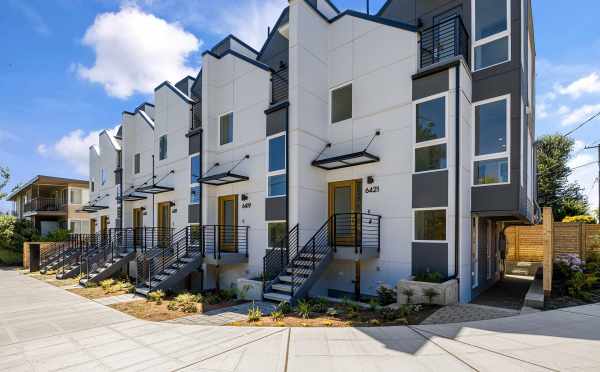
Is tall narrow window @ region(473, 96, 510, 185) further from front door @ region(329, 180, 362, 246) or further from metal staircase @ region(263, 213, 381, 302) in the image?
front door @ region(329, 180, 362, 246)

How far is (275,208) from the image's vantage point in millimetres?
11383

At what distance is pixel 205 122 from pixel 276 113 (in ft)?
12.7

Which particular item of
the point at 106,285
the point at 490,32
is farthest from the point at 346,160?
the point at 106,285

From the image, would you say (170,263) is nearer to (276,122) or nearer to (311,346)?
(276,122)

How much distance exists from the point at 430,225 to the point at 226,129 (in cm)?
903

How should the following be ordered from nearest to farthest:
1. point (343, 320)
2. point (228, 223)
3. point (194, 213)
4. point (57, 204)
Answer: point (343, 320)
point (228, 223)
point (194, 213)
point (57, 204)

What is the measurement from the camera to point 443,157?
362 inches

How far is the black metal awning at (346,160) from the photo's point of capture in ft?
33.2

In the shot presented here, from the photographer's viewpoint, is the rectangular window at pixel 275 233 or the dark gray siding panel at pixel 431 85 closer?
the dark gray siding panel at pixel 431 85

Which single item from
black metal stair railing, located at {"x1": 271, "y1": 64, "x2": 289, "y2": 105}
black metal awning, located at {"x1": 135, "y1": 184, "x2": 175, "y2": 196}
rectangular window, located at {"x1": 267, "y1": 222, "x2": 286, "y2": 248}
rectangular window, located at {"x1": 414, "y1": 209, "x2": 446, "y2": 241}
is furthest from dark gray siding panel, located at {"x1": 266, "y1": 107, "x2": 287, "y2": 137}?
black metal awning, located at {"x1": 135, "y1": 184, "x2": 175, "y2": 196}

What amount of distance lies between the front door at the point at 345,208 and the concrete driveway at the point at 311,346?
4390mm

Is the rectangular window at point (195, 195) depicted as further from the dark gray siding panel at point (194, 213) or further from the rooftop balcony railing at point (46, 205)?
the rooftop balcony railing at point (46, 205)

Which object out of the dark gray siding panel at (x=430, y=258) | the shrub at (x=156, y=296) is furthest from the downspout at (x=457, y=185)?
the shrub at (x=156, y=296)

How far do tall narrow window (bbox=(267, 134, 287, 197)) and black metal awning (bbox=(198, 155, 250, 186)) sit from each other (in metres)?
1.27
